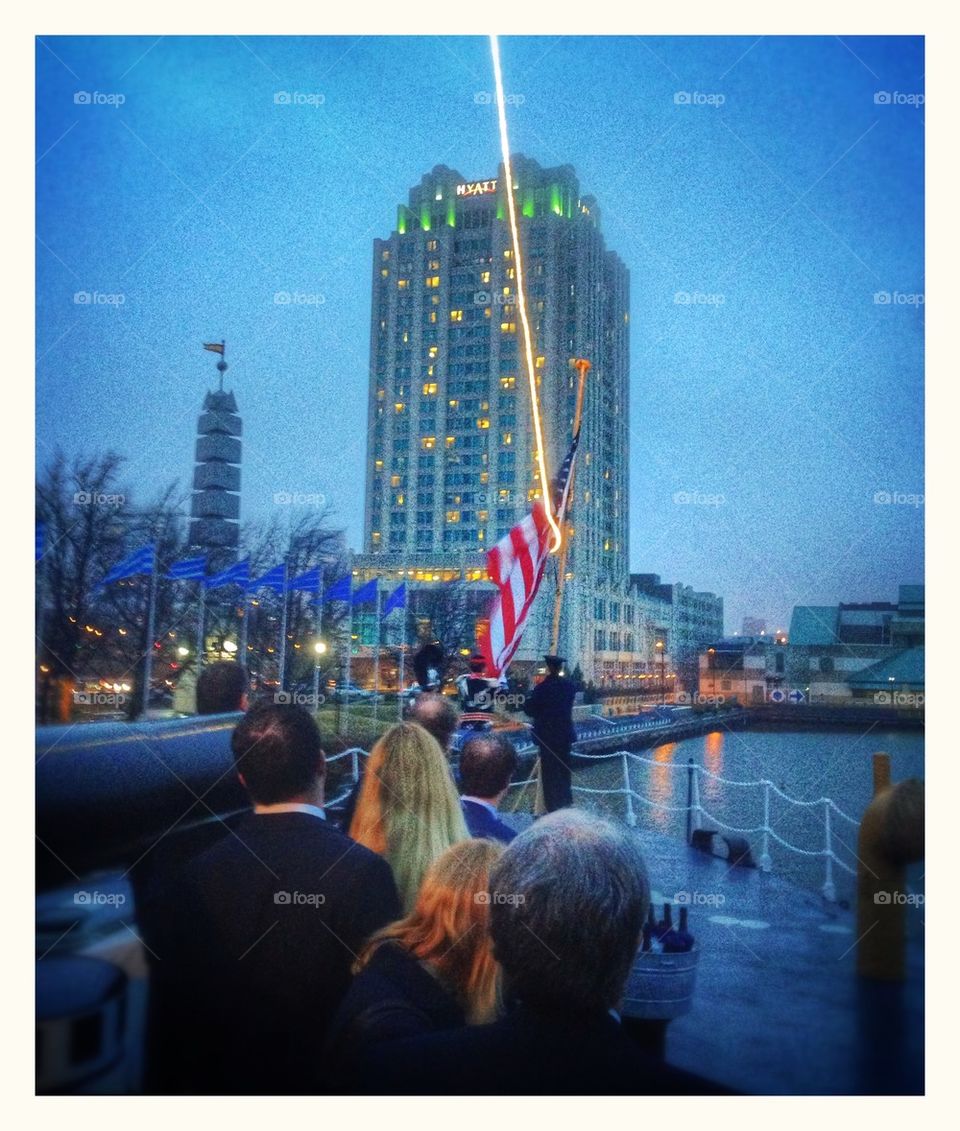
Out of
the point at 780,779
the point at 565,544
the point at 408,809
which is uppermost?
the point at 565,544

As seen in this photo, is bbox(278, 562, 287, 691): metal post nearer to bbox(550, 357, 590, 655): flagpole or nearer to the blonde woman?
bbox(550, 357, 590, 655): flagpole

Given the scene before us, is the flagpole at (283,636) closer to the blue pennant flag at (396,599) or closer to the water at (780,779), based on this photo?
the blue pennant flag at (396,599)

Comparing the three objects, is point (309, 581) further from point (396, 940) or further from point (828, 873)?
point (828, 873)

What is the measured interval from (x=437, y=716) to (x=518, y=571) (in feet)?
2.29

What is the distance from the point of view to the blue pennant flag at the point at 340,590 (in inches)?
149

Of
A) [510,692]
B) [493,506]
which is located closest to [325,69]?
[493,506]

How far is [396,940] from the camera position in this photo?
66.6 inches

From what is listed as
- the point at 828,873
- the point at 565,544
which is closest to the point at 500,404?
the point at 565,544

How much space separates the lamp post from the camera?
371 centimetres

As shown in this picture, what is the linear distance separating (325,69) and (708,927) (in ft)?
12.1

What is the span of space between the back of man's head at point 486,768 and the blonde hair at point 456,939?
1017mm

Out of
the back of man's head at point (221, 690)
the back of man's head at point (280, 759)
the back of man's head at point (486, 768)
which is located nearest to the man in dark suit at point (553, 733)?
the back of man's head at point (486, 768)

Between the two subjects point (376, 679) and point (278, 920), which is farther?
point (376, 679)
